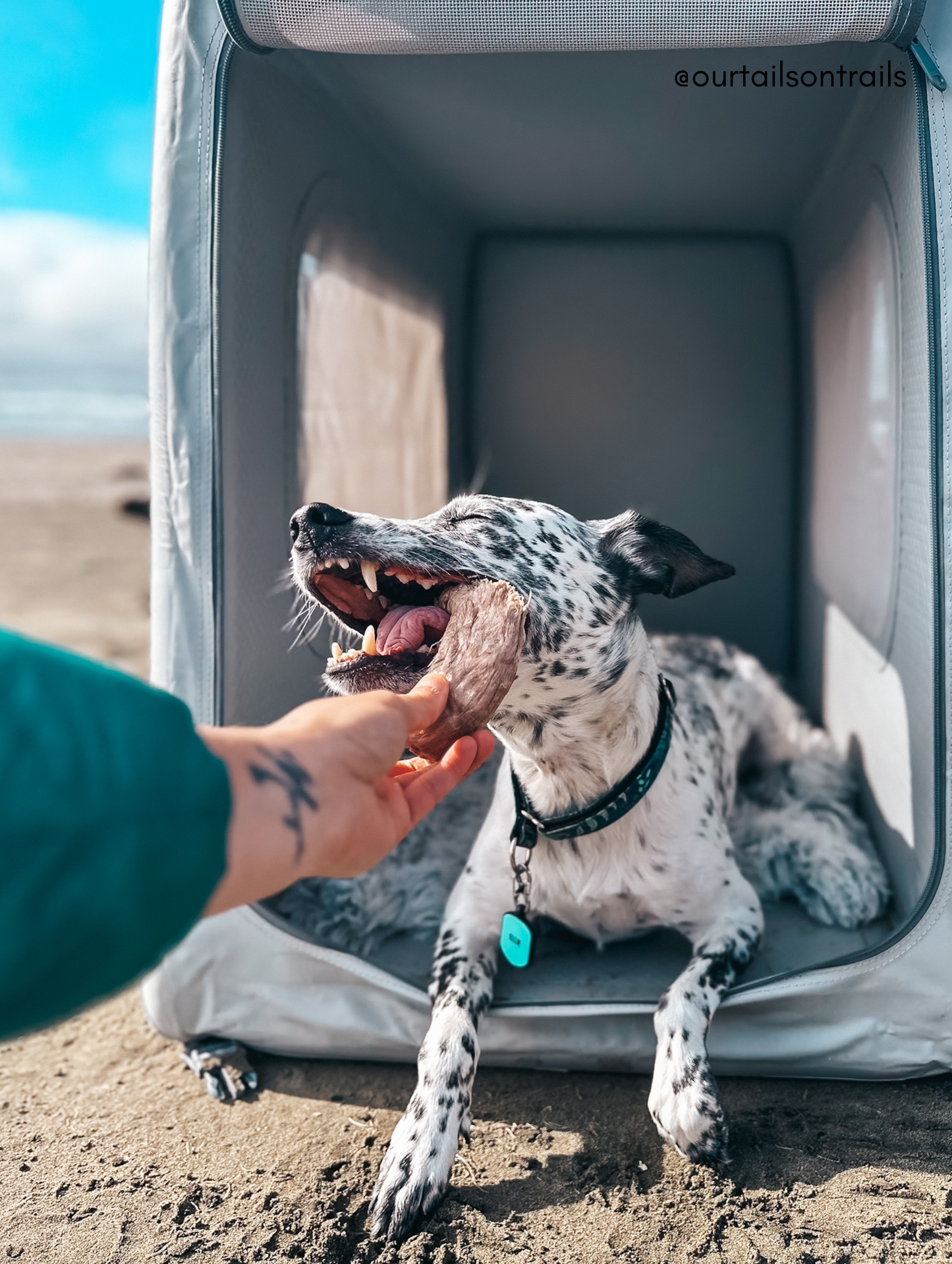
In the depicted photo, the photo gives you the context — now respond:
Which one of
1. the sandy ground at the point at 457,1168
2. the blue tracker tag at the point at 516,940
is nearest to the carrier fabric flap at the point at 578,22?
the blue tracker tag at the point at 516,940

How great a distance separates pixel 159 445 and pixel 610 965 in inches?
67.0

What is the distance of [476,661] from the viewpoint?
1710 millimetres

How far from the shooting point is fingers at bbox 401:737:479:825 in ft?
5.10

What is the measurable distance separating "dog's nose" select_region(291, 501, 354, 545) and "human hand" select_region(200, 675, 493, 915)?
1.69 feet

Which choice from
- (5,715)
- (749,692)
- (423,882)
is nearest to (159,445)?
(423,882)

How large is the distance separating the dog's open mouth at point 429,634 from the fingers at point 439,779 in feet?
0.10

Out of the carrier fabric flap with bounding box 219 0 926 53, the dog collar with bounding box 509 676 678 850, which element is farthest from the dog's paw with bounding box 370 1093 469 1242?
the carrier fabric flap with bounding box 219 0 926 53

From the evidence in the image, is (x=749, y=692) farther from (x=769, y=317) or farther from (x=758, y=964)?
(x=769, y=317)

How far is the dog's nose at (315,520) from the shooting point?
1.86 m

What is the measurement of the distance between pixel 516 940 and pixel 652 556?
0.91 meters

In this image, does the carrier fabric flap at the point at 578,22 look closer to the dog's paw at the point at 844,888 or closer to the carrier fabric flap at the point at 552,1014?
the carrier fabric flap at the point at 552,1014

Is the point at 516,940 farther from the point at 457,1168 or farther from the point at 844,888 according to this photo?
the point at 844,888

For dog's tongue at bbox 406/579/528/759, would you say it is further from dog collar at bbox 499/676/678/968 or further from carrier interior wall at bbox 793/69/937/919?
carrier interior wall at bbox 793/69/937/919

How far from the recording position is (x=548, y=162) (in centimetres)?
367
